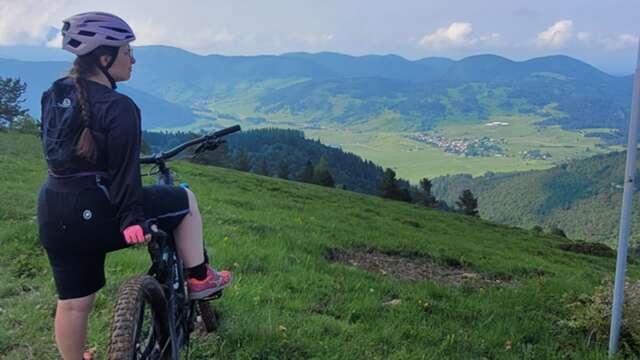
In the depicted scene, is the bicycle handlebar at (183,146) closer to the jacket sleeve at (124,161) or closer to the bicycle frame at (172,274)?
the bicycle frame at (172,274)

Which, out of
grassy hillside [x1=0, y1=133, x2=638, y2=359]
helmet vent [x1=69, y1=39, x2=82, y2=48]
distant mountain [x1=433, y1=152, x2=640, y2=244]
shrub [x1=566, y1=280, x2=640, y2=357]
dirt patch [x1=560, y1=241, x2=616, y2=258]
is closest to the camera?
helmet vent [x1=69, y1=39, x2=82, y2=48]

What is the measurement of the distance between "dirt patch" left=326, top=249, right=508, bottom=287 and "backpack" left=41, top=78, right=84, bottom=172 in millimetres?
6410

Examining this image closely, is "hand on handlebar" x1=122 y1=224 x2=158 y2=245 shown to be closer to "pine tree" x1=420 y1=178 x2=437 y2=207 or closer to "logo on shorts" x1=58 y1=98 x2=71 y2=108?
"logo on shorts" x1=58 y1=98 x2=71 y2=108

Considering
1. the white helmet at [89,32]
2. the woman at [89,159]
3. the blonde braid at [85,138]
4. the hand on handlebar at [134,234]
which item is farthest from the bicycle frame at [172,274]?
the white helmet at [89,32]

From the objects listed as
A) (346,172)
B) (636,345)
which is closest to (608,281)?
(636,345)

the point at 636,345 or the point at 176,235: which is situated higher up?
the point at 176,235

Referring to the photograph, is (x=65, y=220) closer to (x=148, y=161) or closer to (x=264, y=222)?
(x=148, y=161)

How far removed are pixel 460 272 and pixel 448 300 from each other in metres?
3.72

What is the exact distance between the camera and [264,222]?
1128cm

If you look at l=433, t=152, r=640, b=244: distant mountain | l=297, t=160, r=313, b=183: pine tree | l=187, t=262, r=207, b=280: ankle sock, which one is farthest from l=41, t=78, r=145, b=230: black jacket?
l=433, t=152, r=640, b=244: distant mountain

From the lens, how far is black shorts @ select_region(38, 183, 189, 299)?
3000 mm

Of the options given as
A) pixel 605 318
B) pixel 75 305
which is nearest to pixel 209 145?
pixel 75 305

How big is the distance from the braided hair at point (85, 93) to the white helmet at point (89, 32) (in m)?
0.04

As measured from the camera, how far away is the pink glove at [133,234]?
2932 mm
